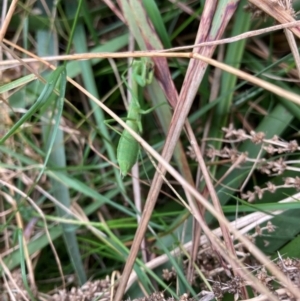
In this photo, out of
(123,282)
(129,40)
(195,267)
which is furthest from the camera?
(129,40)

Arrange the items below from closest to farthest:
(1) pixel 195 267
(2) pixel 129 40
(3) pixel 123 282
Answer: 1. (3) pixel 123 282
2. (1) pixel 195 267
3. (2) pixel 129 40

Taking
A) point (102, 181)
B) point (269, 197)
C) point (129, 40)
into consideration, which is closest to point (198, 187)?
point (269, 197)

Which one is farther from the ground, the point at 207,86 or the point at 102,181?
the point at 207,86

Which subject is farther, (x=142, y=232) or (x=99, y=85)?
(x=99, y=85)

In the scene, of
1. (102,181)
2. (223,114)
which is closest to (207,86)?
(223,114)

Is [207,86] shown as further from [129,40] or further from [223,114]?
[129,40]

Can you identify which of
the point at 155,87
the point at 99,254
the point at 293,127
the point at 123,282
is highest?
the point at 155,87
